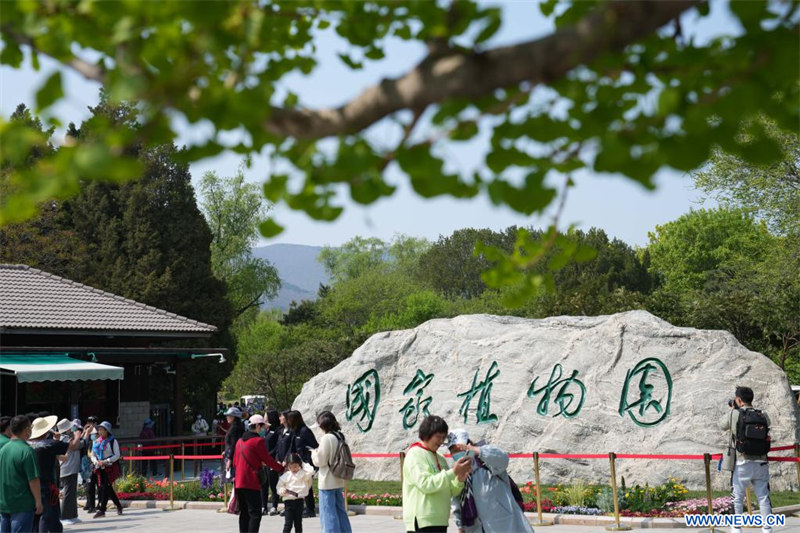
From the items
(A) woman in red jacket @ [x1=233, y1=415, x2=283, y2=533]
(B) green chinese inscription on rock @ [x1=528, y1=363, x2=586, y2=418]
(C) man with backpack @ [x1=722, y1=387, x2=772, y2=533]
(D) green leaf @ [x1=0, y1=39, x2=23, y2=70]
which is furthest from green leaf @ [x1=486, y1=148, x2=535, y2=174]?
(B) green chinese inscription on rock @ [x1=528, y1=363, x2=586, y2=418]

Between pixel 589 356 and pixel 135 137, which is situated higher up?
pixel 135 137

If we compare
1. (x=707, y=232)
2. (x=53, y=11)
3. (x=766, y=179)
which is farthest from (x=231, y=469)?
(x=707, y=232)

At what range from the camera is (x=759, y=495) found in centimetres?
1147

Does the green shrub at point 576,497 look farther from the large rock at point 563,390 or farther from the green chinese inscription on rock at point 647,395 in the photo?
the green chinese inscription on rock at point 647,395

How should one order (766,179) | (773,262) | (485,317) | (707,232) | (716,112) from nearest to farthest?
1. (716,112)
2. (485,317)
3. (766,179)
4. (773,262)
5. (707,232)

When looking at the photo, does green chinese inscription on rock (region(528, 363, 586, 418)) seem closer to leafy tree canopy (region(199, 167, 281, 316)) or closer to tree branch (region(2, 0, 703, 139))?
tree branch (region(2, 0, 703, 139))

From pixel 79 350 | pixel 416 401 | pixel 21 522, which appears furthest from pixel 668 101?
pixel 79 350

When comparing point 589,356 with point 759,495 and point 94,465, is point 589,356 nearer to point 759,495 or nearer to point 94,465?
point 759,495

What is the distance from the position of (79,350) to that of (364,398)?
26.7 feet

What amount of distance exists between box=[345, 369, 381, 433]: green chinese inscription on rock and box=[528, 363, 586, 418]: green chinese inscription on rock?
366 cm

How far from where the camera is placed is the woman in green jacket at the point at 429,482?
7.61 metres

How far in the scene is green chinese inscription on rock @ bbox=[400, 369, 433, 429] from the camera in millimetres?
19812

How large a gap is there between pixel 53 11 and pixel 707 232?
198ft

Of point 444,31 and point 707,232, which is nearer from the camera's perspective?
point 444,31
